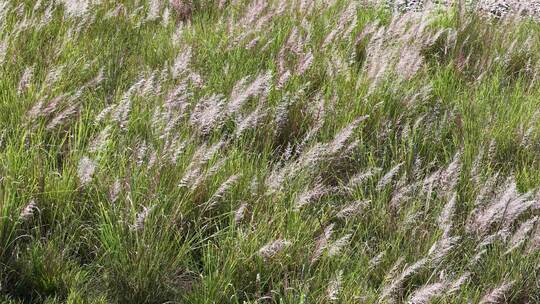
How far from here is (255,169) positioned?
107 inches

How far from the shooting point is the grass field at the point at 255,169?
2197 mm

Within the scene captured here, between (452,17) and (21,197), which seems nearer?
(21,197)

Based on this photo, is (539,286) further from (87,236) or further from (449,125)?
(87,236)

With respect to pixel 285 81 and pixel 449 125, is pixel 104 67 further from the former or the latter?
pixel 449 125

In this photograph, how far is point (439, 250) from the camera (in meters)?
2.31

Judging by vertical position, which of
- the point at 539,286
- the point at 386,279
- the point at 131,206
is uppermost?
the point at 131,206

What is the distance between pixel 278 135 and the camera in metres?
3.14

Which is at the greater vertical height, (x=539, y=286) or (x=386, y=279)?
(x=386, y=279)

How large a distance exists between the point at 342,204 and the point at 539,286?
776mm

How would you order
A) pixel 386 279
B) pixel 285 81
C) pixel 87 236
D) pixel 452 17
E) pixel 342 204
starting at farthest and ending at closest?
pixel 452 17, pixel 285 81, pixel 342 204, pixel 87 236, pixel 386 279

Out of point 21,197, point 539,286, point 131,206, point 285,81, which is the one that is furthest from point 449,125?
point 21,197

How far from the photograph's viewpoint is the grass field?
7.21 ft

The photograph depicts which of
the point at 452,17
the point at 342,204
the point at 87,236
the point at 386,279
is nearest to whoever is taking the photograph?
the point at 386,279

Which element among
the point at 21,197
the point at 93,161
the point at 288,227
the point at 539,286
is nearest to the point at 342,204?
the point at 288,227
